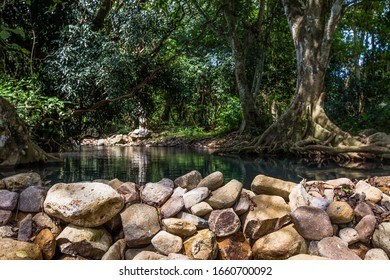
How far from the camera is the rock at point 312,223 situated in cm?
226

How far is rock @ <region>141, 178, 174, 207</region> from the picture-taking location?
2.53m

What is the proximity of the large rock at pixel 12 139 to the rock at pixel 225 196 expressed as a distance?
3.77 metres

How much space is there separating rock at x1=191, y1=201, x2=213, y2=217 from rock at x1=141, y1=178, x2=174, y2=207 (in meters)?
0.27

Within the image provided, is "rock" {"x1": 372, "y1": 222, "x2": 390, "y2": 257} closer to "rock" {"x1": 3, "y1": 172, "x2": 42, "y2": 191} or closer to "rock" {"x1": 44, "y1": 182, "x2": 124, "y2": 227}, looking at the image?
"rock" {"x1": 44, "y1": 182, "x2": 124, "y2": 227}

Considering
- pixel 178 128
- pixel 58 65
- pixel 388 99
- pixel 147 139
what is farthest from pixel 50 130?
pixel 388 99

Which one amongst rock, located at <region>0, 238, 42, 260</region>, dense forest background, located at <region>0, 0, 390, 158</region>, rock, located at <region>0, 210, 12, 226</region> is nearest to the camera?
rock, located at <region>0, 238, 42, 260</region>

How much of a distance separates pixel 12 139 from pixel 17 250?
343 centimetres

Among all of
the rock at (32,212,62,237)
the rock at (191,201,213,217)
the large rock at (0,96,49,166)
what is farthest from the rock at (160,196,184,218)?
the large rock at (0,96,49,166)

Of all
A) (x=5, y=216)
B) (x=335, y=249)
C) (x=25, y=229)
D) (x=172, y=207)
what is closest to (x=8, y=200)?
(x=5, y=216)

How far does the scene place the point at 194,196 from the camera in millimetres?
2467

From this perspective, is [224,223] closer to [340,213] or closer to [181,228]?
[181,228]

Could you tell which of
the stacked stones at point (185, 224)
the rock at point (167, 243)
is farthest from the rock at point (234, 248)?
the rock at point (167, 243)

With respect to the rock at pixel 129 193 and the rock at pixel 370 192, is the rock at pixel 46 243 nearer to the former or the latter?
the rock at pixel 129 193
